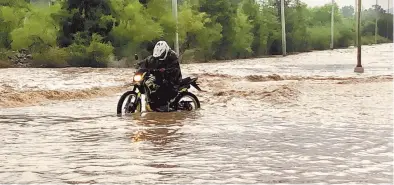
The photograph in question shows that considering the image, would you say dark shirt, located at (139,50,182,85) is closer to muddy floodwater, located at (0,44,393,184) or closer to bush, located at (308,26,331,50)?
muddy floodwater, located at (0,44,393,184)

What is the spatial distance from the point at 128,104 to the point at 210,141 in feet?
14.0

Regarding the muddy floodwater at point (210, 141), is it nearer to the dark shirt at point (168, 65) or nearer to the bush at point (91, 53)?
the dark shirt at point (168, 65)

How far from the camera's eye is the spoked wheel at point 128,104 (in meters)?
12.9

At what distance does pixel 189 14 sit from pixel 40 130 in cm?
3728

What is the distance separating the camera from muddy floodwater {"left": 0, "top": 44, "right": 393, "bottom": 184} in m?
6.39

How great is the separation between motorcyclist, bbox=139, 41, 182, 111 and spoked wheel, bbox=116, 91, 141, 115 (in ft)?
1.09

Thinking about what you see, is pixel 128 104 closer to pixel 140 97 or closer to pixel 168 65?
pixel 140 97

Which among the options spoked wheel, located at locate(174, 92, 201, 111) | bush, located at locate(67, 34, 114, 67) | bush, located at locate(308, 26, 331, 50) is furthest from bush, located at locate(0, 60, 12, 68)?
bush, located at locate(308, 26, 331, 50)

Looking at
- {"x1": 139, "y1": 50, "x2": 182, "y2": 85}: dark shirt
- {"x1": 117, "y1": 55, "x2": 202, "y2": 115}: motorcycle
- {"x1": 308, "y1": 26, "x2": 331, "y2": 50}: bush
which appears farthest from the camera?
{"x1": 308, "y1": 26, "x2": 331, "y2": 50}: bush

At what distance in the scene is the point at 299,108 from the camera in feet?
47.0

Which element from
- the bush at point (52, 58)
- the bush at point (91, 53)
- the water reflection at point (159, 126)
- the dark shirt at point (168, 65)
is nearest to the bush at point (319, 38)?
the bush at point (91, 53)

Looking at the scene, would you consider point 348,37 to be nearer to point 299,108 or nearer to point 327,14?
point 327,14

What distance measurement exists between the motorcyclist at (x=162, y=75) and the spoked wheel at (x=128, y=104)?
1.09 feet

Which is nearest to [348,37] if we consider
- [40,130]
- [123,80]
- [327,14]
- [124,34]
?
[327,14]
